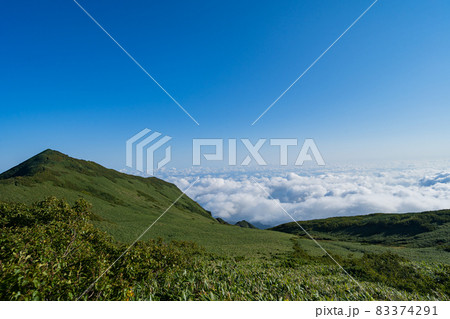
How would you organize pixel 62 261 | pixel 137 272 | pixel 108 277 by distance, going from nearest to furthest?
pixel 62 261, pixel 108 277, pixel 137 272

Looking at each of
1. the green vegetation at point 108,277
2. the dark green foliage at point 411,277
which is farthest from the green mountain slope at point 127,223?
the green vegetation at point 108,277

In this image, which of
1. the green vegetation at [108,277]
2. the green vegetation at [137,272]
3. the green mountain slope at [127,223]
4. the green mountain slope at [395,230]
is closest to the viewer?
the green vegetation at [108,277]

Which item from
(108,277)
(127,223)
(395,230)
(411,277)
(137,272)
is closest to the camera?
(108,277)

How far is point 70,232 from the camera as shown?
46.3 feet

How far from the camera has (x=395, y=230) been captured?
10550 cm

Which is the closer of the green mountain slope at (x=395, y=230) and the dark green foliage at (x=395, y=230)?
the green mountain slope at (x=395, y=230)

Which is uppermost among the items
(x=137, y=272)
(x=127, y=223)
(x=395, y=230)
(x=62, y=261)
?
(x=62, y=261)

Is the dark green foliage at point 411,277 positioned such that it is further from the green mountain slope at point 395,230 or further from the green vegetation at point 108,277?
the green mountain slope at point 395,230

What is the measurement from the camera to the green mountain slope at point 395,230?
271ft

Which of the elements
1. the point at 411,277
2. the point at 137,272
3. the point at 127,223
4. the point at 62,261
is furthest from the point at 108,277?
the point at 127,223

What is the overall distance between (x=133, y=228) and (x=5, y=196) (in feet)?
115

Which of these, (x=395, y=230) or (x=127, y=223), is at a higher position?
(x=127, y=223)

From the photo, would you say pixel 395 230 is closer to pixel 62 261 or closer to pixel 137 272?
pixel 137 272

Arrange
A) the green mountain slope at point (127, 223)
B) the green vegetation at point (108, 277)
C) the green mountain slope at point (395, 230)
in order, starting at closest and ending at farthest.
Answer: the green vegetation at point (108, 277)
the green mountain slope at point (127, 223)
the green mountain slope at point (395, 230)
